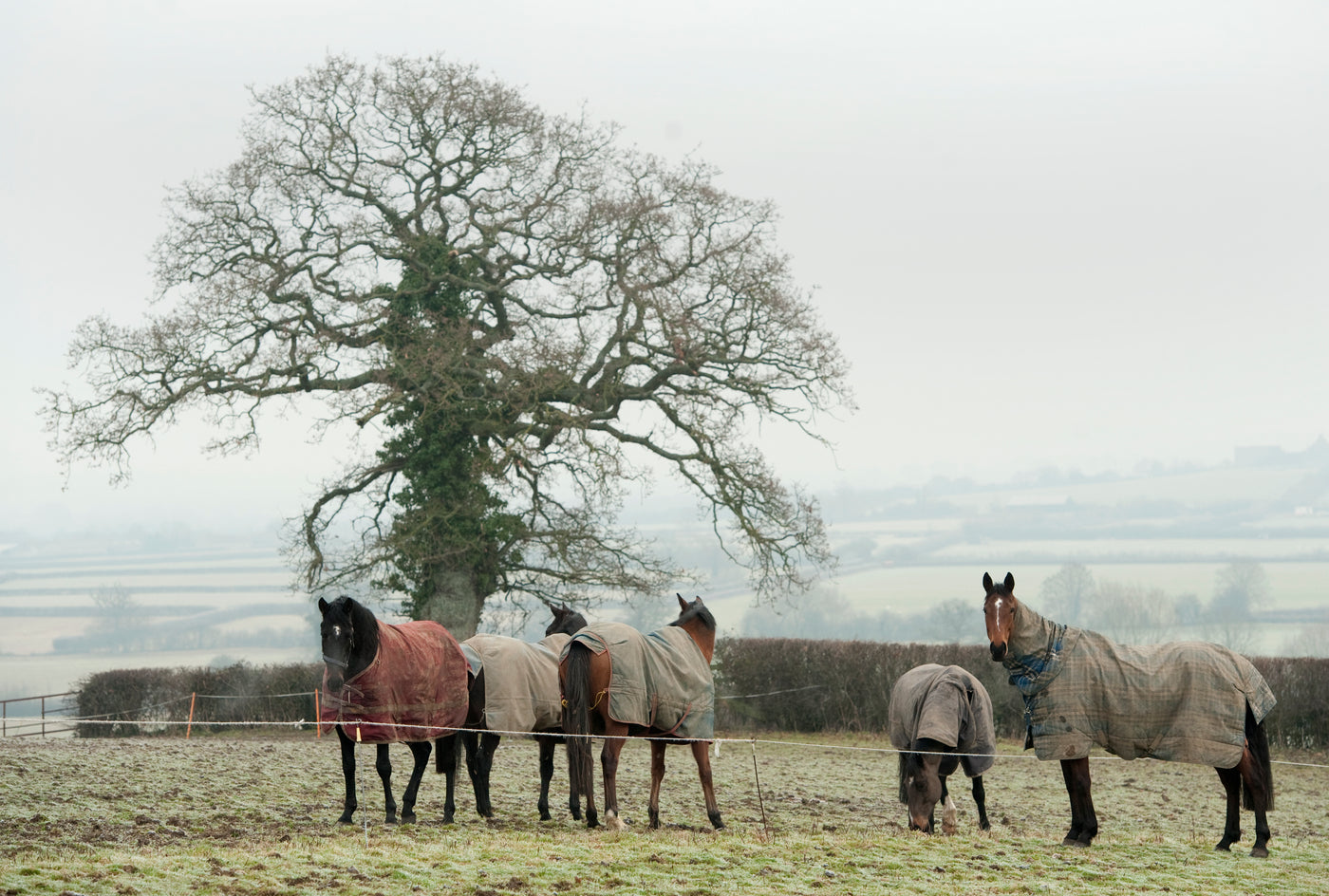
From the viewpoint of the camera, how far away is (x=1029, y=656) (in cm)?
888

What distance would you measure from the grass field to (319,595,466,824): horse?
1.74 ft

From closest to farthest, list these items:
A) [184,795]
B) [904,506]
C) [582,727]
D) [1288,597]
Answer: [582,727] → [184,795] → [1288,597] → [904,506]

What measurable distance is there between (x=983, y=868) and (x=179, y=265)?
71.3 ft

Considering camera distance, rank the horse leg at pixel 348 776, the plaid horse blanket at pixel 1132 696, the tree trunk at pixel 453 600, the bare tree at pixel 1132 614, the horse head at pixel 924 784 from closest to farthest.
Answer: the plaid horse blanket at pixel 1132 696
the horse leg at pixel 348 776
the horse head at pixel 924 784
the tree trunk at pixel 453 600
the bare tree at pixel 1132 614

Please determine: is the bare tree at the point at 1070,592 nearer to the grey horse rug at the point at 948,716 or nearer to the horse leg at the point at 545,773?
the grey horse rug at the point at 948,716

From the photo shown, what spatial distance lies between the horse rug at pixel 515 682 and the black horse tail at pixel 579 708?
42.9 inches

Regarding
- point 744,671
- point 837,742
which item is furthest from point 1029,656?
point 744,671

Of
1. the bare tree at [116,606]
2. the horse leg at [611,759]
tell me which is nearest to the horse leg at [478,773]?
the horse leg at [611,759]

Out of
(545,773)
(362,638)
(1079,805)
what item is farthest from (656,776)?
(1079,805)

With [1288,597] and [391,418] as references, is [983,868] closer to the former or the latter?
[391,418]

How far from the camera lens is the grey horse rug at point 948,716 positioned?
32.1 feet

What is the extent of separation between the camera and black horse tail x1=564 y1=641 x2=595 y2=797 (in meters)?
9.48

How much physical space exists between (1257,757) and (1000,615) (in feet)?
7.80

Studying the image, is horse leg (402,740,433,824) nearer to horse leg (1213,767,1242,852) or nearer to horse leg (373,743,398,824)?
horse leg (373,743,398,824)
